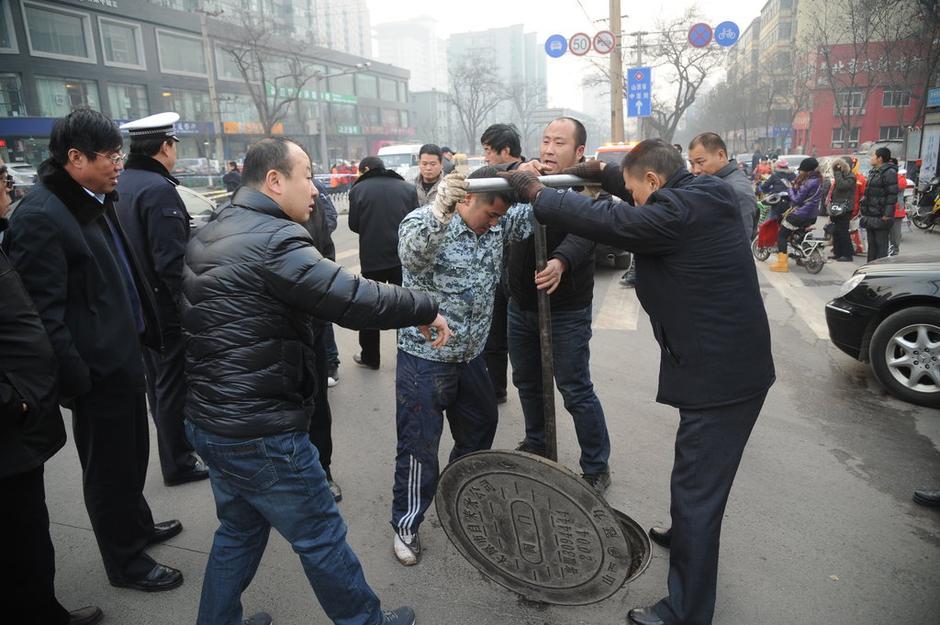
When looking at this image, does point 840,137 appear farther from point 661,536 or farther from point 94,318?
point 94,318

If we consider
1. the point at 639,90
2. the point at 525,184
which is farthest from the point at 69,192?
the point at 639,90

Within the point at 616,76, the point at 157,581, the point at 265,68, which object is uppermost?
the point at 265,68

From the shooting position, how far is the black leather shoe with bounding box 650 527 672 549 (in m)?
2.98

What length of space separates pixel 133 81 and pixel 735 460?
159 feet

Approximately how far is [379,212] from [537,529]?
3739mm

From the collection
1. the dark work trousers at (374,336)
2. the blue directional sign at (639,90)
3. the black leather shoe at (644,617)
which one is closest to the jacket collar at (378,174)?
the dark work trousers at (374,336)

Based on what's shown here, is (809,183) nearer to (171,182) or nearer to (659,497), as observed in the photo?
(659,497)

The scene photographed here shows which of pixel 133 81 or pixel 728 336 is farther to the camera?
pixel 133 81

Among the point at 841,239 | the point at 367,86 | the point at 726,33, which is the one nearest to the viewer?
the point at 841,239

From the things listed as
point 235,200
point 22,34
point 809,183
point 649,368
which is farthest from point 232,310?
point 22,34

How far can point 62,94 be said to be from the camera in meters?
36.8

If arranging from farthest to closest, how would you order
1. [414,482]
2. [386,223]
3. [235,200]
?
[386,223], [414,482], [235,200]

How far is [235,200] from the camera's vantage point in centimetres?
204

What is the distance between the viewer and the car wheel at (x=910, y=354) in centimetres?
459
